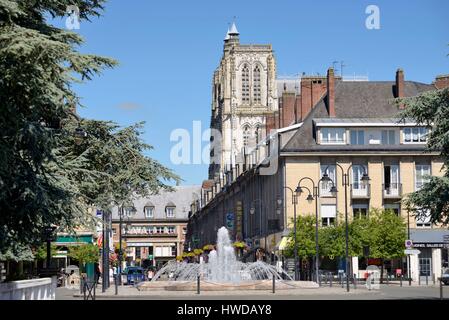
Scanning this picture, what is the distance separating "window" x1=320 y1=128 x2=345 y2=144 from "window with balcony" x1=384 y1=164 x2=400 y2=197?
4.50 meters

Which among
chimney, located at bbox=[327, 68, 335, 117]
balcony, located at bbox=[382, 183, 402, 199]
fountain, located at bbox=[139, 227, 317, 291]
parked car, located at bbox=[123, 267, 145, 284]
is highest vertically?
chimney, located at bbox=[327, 68, 335, 117]

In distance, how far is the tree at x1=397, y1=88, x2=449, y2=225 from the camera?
103 ft

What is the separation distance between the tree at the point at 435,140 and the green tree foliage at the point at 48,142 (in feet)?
37.3

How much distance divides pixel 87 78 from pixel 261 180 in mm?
65734

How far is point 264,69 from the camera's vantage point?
198750 millimetres

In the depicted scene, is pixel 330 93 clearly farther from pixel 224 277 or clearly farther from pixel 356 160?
pixel 224 277

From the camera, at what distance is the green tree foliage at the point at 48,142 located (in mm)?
14547

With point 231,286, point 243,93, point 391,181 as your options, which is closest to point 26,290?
point 231,286

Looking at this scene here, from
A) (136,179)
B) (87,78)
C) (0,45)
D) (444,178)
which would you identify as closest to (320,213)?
(444,178)

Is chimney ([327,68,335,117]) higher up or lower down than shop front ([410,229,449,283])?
higher up

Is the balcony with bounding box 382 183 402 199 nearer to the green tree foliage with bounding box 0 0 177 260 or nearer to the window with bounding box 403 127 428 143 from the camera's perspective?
the window with bounding box 403 127 428 143

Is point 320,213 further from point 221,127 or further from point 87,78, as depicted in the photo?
point 221,127

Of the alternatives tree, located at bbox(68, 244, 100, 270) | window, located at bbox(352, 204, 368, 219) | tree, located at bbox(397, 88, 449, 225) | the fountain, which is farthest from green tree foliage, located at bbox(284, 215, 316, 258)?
tree, located at bbox(397, 88, 449, 225)

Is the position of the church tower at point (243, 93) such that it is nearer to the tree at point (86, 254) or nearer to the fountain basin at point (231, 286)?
the tree at point (86, 254)
